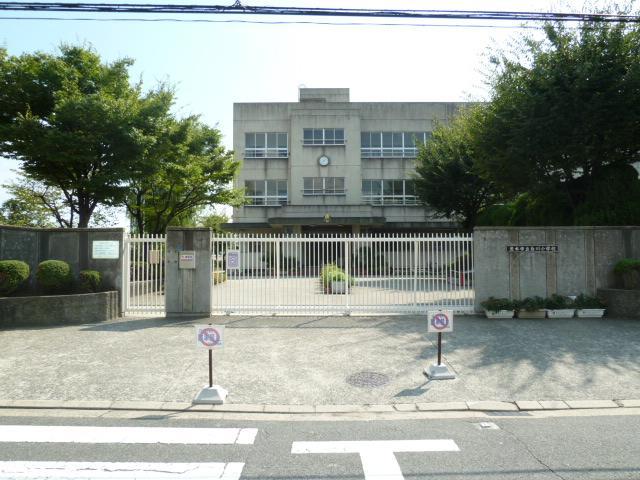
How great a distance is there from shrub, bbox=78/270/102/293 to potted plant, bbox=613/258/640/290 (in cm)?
1342

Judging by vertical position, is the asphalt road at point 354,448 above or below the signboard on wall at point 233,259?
below

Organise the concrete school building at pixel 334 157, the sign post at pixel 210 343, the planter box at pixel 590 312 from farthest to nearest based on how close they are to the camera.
Result: the concrete school building at pixel 334 157 < the planter box at pixel 590 312 < the sign post at pixel 210 343

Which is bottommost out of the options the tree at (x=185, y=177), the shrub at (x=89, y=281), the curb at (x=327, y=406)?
the curb at (x=327, y=406)

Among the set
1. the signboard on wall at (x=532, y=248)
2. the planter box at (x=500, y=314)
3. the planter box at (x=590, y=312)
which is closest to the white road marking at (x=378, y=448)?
the planter box at (x=500, y=314)

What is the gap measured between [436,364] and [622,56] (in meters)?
11.2

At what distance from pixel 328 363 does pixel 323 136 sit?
28080 mm

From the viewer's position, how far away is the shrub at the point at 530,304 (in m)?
11.1

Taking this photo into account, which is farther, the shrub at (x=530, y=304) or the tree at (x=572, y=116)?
the tree at (x=572, y=116)

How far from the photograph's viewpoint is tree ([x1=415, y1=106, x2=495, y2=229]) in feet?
82.7

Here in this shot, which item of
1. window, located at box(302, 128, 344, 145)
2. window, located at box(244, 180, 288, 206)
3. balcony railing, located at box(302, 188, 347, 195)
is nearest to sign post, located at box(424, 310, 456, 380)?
balcony railing, located at box(302, 188, 347, 195)

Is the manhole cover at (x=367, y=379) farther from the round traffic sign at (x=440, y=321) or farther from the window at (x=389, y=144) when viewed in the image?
the window at (x=389, y=144)

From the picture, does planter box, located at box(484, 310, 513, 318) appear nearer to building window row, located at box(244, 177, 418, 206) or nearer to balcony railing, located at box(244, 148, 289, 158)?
building window row, located at box(244, 177, 418, 206)

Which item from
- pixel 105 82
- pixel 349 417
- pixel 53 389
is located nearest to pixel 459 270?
pixel 349 417

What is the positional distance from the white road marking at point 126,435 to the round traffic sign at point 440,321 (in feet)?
10.8
